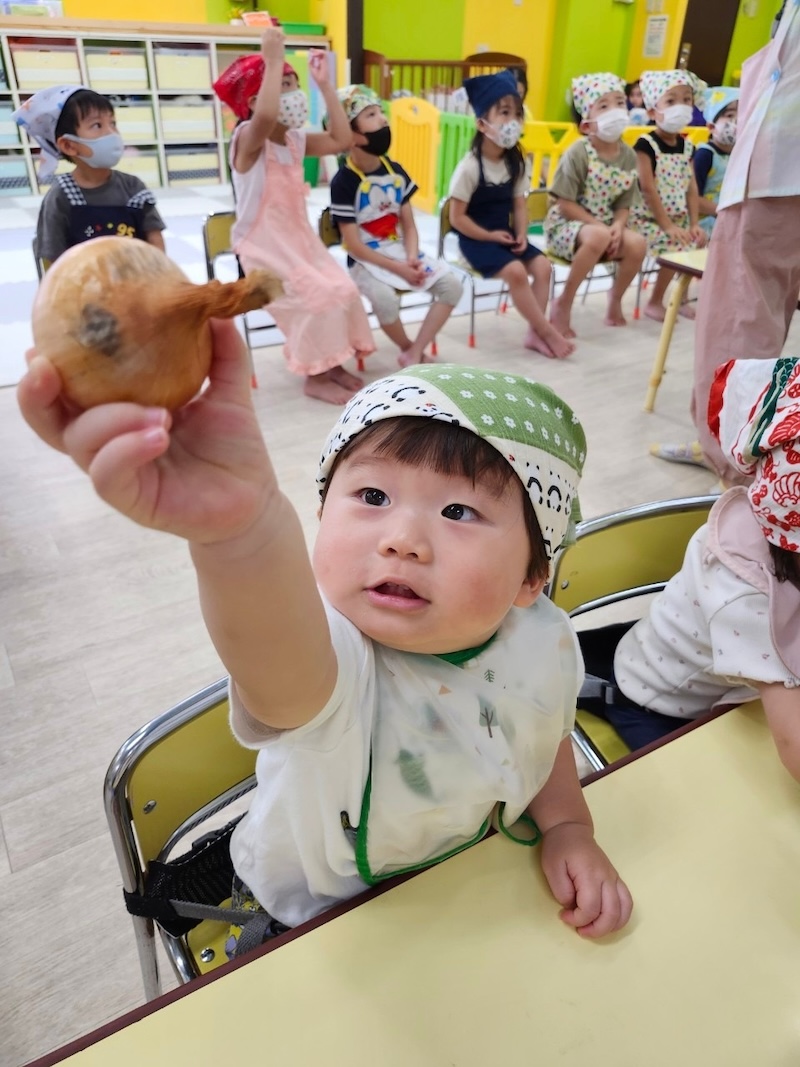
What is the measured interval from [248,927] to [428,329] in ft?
9.94

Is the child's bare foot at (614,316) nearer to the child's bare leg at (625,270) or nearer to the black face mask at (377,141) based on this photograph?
the child's bare leg at (625,270)

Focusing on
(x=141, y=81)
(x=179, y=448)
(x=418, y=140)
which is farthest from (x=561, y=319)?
(x=141, y=81)

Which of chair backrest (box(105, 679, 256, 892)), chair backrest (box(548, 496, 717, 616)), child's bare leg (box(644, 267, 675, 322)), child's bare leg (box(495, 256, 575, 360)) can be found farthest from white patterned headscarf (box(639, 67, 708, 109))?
chair backrest (box(105, 679, 256, 892))

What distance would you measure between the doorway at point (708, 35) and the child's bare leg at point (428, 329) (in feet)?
23.2

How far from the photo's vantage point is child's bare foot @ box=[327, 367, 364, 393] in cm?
325

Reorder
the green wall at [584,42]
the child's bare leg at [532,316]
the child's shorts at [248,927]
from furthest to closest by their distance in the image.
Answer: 1. the green wall at [584,42]
2. the child's bare leg at [532,316]
3. the child's shorts at [248,927]

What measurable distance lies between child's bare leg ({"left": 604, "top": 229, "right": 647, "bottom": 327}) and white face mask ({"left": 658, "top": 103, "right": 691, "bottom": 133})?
0.56 meters

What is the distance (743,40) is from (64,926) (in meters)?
10.9

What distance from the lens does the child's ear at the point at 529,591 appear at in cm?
65

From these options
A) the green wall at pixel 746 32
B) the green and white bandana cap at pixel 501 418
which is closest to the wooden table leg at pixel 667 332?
the green and white bandana cap at pixel 501 418

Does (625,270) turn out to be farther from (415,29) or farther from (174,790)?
(415,29)

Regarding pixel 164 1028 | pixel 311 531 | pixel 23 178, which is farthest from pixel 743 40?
pixel 164 1028

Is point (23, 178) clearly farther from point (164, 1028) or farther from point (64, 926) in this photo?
point (164, 1028)

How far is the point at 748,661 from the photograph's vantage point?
0.83 meters
